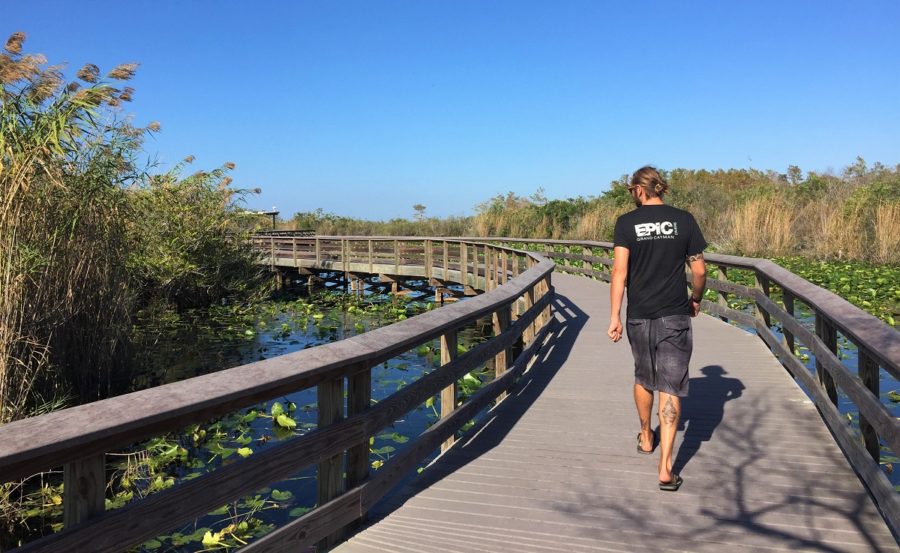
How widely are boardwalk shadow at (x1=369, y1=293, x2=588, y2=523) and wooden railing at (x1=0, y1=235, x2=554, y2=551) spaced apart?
167mm

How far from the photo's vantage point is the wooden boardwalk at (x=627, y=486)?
11.3ft

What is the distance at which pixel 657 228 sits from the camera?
170 inches

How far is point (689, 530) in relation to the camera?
140 inches

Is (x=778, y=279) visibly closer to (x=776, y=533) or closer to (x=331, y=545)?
(x=776, y=533)

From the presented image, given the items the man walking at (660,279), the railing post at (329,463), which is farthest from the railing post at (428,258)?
the railing post at (329,463)

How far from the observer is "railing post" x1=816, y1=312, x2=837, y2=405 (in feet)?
16.5

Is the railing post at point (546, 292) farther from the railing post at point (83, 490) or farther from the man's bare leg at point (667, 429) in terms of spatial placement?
the railing post at point (83, 490)

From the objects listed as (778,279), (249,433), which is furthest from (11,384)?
(778,279)

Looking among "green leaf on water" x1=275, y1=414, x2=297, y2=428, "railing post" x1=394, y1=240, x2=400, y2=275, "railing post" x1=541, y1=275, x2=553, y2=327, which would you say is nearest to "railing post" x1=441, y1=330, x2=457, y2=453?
"green leaf on water" x1=275, y1=414, x2=297, y2=428

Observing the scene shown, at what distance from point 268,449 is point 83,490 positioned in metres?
0.95

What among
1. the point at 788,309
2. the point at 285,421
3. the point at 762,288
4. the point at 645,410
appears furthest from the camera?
the point at 762,288

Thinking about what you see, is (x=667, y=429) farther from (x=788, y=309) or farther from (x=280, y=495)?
(x=280, y=495)

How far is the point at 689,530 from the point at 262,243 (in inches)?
962

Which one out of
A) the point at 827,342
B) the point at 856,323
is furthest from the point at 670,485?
the point at 827,342
